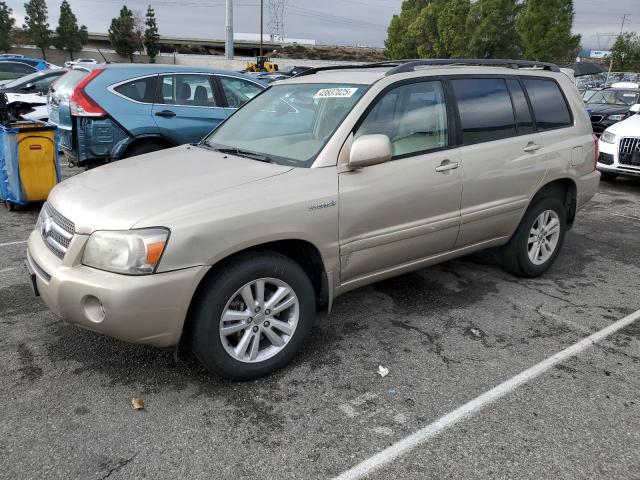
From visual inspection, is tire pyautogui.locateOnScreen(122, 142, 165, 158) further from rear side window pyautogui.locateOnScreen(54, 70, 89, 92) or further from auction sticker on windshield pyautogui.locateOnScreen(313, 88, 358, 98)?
auction sticker on windshield pyautogui.locateOnScreen(313, 88, 358, 98)

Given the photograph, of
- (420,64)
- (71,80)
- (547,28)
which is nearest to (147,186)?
(420,64)

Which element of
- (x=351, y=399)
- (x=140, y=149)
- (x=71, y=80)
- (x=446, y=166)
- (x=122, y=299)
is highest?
(x=71, y=80)

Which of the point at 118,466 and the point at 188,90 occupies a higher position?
the point at 188,90

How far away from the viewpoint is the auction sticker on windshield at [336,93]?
362cm

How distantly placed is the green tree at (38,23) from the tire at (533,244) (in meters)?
→ 68.2

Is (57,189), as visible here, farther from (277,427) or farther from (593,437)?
(593,437)

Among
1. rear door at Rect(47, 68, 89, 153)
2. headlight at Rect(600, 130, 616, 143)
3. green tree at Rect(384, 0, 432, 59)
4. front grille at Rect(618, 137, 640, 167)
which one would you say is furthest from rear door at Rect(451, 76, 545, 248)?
green tree at Rect(384, 0, 432, 59)

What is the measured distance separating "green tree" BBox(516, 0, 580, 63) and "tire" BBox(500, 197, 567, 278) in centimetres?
3006

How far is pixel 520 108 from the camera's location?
4414 mm

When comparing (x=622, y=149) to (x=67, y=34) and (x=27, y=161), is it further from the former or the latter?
(x=67, y=34)

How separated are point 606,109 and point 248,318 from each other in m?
11.9

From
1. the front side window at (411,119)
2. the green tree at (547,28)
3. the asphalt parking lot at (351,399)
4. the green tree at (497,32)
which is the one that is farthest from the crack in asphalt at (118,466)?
the green tree at (497,32)

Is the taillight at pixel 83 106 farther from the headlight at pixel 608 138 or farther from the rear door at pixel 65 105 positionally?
the headlight at pixel 608 138

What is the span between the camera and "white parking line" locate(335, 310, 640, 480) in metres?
2.47
